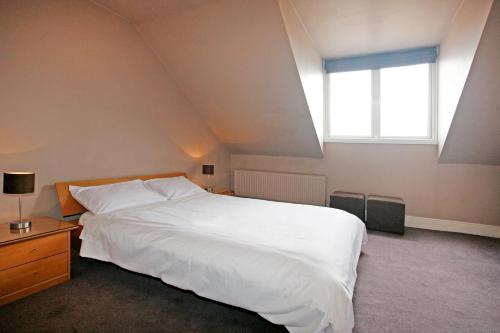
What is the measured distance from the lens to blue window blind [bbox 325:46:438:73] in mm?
4004

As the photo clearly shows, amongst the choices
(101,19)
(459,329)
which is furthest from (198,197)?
(459,329)

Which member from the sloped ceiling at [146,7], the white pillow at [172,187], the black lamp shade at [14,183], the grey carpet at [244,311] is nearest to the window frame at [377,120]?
the grey carpet at [244,311]

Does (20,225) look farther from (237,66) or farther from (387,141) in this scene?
(387,141)

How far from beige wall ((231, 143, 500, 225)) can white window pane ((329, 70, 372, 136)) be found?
0.94 ft

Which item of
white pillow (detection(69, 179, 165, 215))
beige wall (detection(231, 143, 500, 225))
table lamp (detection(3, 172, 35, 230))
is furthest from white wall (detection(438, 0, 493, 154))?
table lamp (detection(3, 172, 35, 230))

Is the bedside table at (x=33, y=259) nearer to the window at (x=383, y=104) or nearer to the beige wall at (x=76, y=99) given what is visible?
the beige wall at (x=76, y=99)

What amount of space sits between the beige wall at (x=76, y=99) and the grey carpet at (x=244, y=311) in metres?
1.06

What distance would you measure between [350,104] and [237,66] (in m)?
1.99

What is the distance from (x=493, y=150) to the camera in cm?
364

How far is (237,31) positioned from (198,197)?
2.05m

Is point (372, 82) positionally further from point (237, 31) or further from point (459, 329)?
point (459, 329)

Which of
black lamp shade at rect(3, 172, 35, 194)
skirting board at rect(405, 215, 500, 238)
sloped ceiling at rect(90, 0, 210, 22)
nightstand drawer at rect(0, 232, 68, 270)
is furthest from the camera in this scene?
skirting board at rect(405, 215, 500, 238)

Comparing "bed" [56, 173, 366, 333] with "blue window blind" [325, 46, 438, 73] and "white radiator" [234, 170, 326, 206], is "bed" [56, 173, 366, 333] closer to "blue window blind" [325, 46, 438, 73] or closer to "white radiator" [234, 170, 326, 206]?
"white radiator" [234, 170, 326, 206]

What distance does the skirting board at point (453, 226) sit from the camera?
→ 3.88 metres
